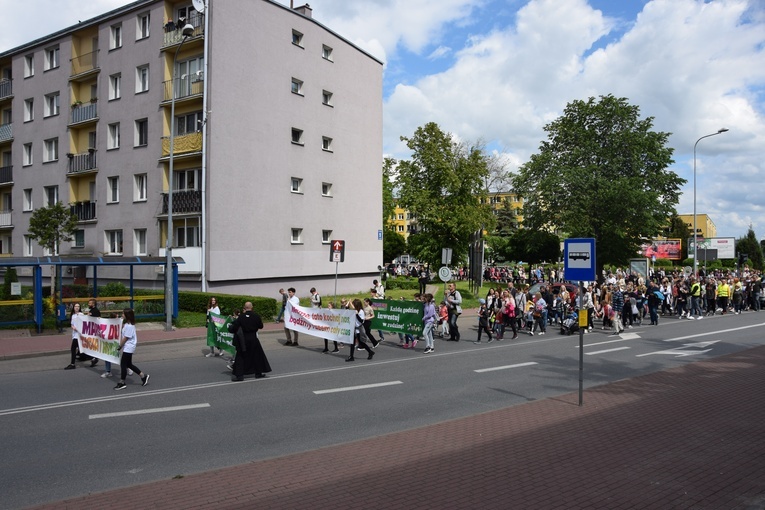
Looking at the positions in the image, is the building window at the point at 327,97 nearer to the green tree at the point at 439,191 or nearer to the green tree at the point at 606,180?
the green tree at the point at 439,191

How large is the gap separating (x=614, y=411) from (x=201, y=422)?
6330mm

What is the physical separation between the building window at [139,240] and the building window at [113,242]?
1.40 meters

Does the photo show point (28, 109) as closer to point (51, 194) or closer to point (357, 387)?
point (51, 194)

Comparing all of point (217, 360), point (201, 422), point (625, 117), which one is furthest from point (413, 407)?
point (625, 117)

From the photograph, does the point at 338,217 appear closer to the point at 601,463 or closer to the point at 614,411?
the point at 614,411

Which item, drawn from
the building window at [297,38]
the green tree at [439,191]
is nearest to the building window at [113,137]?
the building window at [297,38]

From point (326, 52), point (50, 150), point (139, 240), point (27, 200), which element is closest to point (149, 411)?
point (139, 240)

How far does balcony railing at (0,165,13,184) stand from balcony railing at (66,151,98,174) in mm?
7961

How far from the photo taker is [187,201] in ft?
91.6

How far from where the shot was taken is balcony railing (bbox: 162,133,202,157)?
1097 inches

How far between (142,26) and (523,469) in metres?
31.7

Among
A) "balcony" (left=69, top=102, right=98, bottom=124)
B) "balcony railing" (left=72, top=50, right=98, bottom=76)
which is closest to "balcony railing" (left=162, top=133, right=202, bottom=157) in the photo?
"balcony" (left=69, top=102, right=98, bottom=124)

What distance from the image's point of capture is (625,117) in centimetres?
4416

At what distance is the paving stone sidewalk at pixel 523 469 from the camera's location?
5609mm
